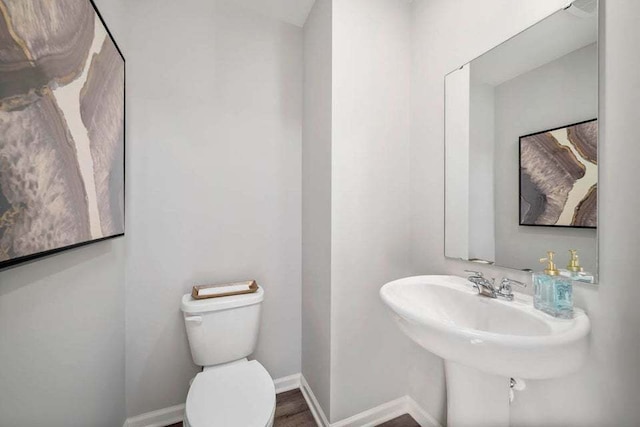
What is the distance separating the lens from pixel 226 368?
48.9 inches

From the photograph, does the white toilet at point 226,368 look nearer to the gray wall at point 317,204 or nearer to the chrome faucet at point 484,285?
the gray wall at point 317,204

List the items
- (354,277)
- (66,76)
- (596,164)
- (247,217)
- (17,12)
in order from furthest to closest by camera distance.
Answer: (247,217) < (354,277) < (596,164) < (66,76) < (17,12)

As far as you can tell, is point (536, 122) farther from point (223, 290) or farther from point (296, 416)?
point (296, 416)

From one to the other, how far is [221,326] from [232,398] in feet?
1.18

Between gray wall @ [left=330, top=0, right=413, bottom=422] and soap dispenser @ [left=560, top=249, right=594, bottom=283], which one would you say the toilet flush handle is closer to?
gray wall @ [left=330, top=0, right=413, bottom=422]

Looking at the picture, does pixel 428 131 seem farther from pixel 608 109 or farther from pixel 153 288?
pixel 153 288

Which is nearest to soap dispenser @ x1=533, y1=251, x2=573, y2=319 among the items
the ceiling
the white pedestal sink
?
the white pedestal sink

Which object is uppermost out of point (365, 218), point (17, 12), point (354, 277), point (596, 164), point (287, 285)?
point (17, 12)

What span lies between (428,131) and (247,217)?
117 centimetres

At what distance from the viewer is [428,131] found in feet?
4.55

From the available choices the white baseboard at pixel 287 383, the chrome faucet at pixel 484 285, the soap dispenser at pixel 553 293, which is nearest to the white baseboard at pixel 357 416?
the white baseboard at pixel 287 383

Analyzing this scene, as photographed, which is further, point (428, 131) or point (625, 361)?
point (428, 131)

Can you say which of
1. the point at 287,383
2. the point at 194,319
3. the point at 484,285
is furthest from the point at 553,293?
the point at 287,383

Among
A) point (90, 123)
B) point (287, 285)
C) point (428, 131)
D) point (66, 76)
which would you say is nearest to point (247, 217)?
point (287, 285)
